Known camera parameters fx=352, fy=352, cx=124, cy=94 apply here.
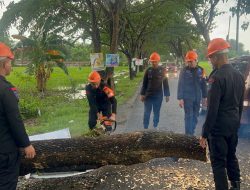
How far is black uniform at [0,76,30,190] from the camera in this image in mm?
3516

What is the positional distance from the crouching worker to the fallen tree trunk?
4.17ft

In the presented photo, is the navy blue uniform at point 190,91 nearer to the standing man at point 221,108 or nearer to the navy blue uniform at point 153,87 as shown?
the navy blue uniform at point 153,87

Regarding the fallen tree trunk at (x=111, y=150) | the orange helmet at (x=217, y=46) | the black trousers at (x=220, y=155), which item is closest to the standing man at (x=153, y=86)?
the fallen tree trunk at (x=111, y=150)

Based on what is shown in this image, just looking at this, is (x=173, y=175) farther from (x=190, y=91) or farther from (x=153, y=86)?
(x=153, y=86)

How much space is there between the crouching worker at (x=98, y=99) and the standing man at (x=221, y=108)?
254 cm

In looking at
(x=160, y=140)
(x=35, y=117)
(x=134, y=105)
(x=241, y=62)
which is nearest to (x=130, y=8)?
(x=134, y=105)

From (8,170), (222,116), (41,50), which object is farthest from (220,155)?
(41,50)

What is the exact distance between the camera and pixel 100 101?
7.00 meters

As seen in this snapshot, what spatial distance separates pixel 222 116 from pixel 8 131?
8.28ft

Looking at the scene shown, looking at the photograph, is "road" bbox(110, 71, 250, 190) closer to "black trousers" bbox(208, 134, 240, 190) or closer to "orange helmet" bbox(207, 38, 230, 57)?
"black trousers" bbox(208, 134, 240, 190)

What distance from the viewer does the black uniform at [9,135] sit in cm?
352

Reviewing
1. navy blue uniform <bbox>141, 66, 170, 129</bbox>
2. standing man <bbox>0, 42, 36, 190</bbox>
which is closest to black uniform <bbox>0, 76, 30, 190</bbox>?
standing man <bbox>0, 42, 36, 190</bbox>

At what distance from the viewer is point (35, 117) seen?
11.8 metres

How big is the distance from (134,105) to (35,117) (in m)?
4.08
